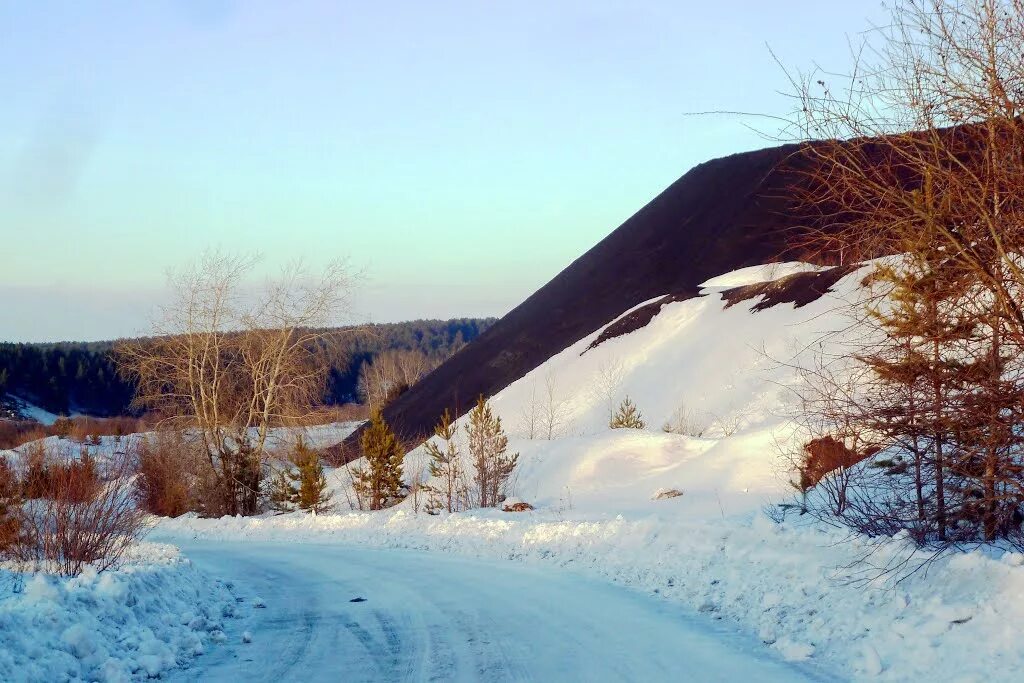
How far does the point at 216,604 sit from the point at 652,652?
5.03 m

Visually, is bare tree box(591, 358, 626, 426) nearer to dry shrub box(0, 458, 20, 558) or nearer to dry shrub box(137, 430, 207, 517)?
dry shrub box(137, 430, 207, 517)

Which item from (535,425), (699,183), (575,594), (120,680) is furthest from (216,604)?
(699,183)

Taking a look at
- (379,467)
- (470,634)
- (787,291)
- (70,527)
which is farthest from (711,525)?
(787,291)

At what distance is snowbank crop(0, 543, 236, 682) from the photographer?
5.93 meters

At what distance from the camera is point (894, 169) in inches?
289

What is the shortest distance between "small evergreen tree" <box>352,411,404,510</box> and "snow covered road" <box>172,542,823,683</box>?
14.1 metres

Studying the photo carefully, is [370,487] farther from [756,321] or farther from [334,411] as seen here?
[756,321]

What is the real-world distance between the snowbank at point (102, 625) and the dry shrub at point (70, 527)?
16.9 inches

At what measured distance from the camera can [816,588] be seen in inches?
312

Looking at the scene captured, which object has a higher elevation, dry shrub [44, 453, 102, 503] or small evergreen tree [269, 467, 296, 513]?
dry shrub [44, 453, 102, 503]

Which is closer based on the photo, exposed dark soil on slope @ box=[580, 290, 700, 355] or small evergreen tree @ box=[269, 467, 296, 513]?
small evergreen tree @ box=[269, 467, 296, 513]

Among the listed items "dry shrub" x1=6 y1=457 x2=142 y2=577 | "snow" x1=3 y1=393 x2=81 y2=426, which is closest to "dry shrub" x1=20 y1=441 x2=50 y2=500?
"dry shrub" x1=6 y1=457 x2=142 y2=577

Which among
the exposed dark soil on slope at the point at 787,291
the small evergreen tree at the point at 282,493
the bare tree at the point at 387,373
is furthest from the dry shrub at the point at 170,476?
the bare tree at the point at 387,373

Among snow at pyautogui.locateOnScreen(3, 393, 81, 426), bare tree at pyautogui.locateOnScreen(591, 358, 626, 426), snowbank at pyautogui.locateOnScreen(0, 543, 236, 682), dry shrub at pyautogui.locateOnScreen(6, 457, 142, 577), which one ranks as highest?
snow at pyautogui.locateOnScreen(3, 393, 81, 426)
